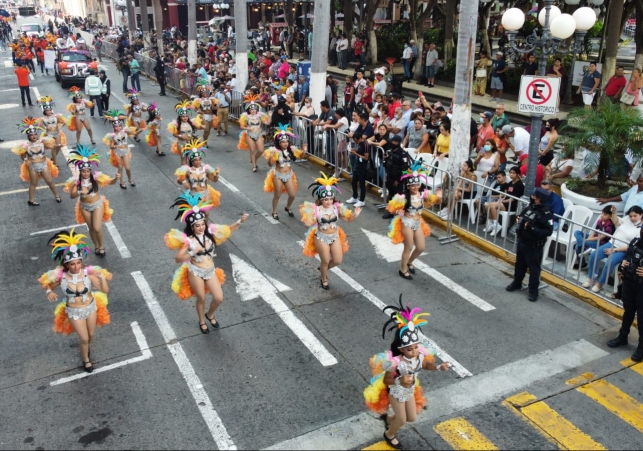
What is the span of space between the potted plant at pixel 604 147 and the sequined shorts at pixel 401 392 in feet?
22.1

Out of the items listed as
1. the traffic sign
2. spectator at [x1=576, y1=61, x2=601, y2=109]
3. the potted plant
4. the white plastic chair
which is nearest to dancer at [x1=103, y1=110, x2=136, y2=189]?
the traffic sign

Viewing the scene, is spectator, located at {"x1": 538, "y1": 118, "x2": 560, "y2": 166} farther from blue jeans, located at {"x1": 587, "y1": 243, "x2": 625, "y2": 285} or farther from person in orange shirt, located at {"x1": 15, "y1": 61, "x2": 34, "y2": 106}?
person in orange shirt, located at {"x1": 15, "y1": 61, "x2": 34, "y2": 106}

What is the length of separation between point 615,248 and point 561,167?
4.22 m

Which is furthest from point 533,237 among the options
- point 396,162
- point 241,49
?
point 241,49

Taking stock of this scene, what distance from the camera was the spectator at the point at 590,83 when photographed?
1791cm

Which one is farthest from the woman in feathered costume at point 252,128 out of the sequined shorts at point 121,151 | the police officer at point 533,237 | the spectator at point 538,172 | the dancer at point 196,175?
the police officer at point 533,237

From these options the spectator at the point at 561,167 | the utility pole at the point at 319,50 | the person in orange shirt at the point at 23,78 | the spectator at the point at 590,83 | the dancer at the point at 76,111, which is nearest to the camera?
the spectator at the point at 561,167

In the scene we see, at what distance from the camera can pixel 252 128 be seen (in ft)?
49.1

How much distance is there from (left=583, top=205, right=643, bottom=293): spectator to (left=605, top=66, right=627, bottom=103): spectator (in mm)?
9070

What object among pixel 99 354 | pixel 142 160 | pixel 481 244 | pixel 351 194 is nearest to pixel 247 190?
pixel 351 194

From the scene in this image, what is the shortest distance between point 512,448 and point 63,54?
32.5m

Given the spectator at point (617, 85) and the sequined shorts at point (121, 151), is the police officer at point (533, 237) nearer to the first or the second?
the sequined shorts at point (121, 151)

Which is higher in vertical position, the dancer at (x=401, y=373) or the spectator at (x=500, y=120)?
the spectator at (x=500, y=120)

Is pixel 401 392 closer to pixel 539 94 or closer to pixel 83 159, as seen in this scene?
pixel 539 94
